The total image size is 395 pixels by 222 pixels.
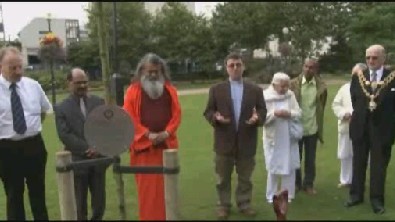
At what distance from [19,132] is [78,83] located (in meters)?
0.79

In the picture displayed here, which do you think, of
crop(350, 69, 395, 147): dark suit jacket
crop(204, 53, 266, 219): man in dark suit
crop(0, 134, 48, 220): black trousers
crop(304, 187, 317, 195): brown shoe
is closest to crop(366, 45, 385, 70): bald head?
crop(350, 69, 395, 147): dark suit jacket

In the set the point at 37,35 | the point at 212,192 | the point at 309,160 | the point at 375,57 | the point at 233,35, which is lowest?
the point at 212,192

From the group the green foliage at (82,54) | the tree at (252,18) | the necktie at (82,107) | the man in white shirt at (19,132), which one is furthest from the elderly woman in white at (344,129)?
the green foliage at (82,54)

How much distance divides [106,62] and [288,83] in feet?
11.2

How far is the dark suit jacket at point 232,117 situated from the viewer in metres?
6.84

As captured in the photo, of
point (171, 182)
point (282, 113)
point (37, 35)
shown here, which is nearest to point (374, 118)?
point (282, 113)

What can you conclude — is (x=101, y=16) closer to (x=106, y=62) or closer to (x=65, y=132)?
(x=106, y=62)

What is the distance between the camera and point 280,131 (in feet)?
25.0

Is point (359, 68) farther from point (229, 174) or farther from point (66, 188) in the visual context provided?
point (66, 188)

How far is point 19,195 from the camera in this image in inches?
236

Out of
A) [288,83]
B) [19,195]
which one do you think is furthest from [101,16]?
[288,83]

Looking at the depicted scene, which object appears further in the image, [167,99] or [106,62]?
[167,99]

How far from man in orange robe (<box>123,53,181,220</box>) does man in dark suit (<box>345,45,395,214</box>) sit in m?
2.30

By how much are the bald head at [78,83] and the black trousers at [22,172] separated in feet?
1.93
